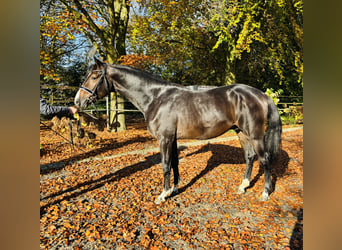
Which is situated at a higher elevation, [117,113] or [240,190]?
[117,113]

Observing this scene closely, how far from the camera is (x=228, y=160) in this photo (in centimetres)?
650

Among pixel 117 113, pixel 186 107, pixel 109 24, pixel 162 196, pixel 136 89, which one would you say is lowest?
pixel 162 196

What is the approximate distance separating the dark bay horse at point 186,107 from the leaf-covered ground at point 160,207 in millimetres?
508

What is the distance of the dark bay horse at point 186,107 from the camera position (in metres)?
3.62

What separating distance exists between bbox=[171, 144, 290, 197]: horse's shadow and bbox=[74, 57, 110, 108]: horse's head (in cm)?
246

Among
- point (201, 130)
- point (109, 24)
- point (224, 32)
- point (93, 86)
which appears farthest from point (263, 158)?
point (109, 24)

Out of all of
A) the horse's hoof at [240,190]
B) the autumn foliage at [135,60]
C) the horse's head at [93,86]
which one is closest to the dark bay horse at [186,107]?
the horse's head at [93,86]

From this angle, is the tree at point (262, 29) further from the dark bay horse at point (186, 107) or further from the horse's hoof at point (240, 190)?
the horse's hoof at point (240, 190)

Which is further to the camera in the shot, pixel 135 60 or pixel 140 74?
pixel 135 60

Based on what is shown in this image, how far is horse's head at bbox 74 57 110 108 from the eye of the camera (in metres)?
3.57

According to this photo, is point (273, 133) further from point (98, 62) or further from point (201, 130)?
point (98, 62)

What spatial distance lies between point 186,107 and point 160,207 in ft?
5.98
